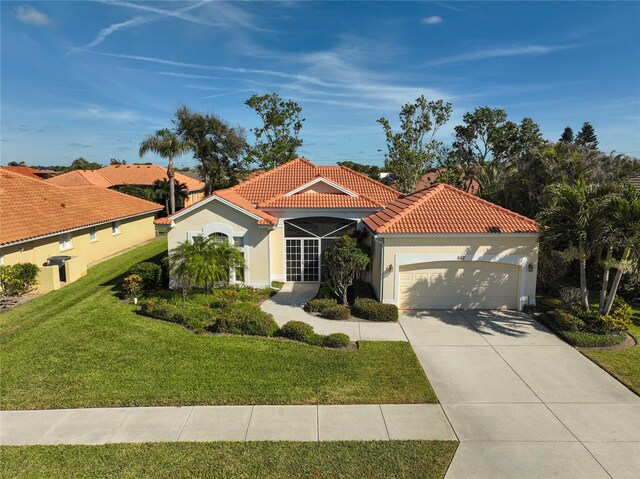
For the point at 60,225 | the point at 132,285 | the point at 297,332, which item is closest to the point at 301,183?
the point at 132,285

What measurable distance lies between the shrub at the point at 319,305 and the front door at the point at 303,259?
412 centimetres

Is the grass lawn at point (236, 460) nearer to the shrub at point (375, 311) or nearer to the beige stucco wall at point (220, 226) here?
the shrub at point (375, 311)

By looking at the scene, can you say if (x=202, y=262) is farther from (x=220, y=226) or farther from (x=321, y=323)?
(x=321, y=323)

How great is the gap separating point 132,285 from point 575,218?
17.0m

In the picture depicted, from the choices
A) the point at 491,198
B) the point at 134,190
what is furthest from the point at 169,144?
the point at 491,198

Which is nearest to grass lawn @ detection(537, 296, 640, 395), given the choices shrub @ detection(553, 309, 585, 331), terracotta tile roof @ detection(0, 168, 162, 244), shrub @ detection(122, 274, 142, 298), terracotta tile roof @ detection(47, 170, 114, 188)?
shrub @ detection(553, 309, 585, 331)

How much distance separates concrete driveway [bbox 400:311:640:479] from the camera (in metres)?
7.58

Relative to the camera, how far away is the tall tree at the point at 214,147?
4938 cm

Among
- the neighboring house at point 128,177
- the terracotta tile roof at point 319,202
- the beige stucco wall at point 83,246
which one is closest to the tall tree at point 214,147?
the neighboring house at point 128,177

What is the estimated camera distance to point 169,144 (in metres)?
38.4

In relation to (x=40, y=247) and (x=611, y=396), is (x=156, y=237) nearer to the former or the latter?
(x=40, y=247)

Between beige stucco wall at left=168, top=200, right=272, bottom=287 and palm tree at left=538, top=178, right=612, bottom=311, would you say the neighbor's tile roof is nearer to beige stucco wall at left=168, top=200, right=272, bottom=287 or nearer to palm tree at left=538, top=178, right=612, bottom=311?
beige stucco wall at left=168, top=200, right=272, bottom=287

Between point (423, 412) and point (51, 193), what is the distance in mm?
24793

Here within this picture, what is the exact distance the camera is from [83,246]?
910 inches
